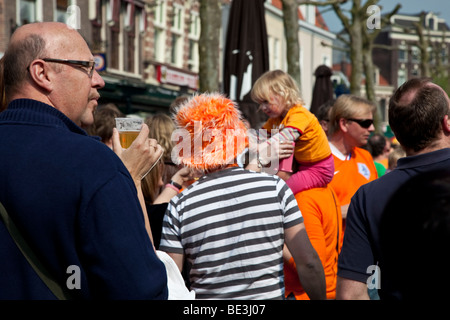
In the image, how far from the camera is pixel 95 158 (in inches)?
64.4

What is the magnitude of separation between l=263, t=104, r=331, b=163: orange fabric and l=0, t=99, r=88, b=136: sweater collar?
6.80 feet

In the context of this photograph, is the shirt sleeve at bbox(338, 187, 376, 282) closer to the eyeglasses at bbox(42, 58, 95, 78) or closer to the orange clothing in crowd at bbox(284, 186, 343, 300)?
the orange clothing in crowd at bbox(284, 186, 343, 300)

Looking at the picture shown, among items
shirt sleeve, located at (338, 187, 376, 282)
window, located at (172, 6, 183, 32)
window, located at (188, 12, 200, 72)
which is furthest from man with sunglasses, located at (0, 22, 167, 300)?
window, located at (188, 12, 200, 72)

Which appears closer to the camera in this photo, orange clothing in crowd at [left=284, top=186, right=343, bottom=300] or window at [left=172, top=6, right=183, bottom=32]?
orange clothing in crowd at [left=284, top=186, right=343, bottom=300]

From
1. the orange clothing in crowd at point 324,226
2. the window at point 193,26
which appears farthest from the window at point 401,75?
the orange clothing in crowd at point 324,226

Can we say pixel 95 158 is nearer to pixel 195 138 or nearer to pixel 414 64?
pixel 195 138

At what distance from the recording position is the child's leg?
11.8ft

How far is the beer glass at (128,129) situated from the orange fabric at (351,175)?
2.07 meters

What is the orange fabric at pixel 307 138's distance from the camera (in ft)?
12.1

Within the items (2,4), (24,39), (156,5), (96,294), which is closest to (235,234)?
(96,294)

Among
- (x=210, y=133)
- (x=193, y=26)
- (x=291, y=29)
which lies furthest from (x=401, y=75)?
(x=210, y=133)

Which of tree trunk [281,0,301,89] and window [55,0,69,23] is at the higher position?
window [55,0,69,23]

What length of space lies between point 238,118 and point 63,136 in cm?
136

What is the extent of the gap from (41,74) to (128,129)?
665 mm
